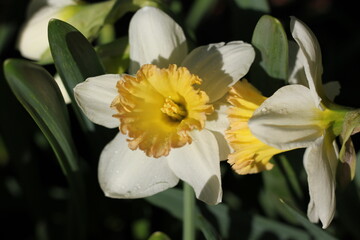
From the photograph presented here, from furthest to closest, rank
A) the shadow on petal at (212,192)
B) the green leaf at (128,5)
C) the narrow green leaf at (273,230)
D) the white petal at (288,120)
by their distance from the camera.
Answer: the narrow green leaf at (273,230) → the green leaf at (128,5) → the shadow on petal at (212,192) → the white petal at (288,120)

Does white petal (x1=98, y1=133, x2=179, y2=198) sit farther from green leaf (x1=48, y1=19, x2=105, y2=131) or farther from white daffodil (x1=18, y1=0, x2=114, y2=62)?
white daffodil (x1=18, y1=0, x2=114, y2=62)

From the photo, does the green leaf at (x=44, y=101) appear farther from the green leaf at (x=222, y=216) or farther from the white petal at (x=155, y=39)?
the green leaf at (x=222, y=216)

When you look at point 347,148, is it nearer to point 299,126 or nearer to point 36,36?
point 299,126

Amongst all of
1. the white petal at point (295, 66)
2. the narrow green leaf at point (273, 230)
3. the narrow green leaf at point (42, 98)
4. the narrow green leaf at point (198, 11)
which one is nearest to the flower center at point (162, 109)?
the narrow green leaf at point (42, 98)

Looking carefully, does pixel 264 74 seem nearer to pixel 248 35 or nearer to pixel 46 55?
pixel 248 35

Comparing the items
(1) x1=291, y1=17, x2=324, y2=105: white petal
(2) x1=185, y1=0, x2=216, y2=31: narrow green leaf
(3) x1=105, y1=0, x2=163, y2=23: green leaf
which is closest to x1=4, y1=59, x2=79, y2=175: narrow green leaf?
(3) x1=105, y1=0, x2=163, y2=23: green leaf

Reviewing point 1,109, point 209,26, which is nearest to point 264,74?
point 1,109

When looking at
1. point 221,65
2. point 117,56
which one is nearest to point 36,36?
point 117,56

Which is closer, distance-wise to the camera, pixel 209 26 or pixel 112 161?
pixel 112 161
